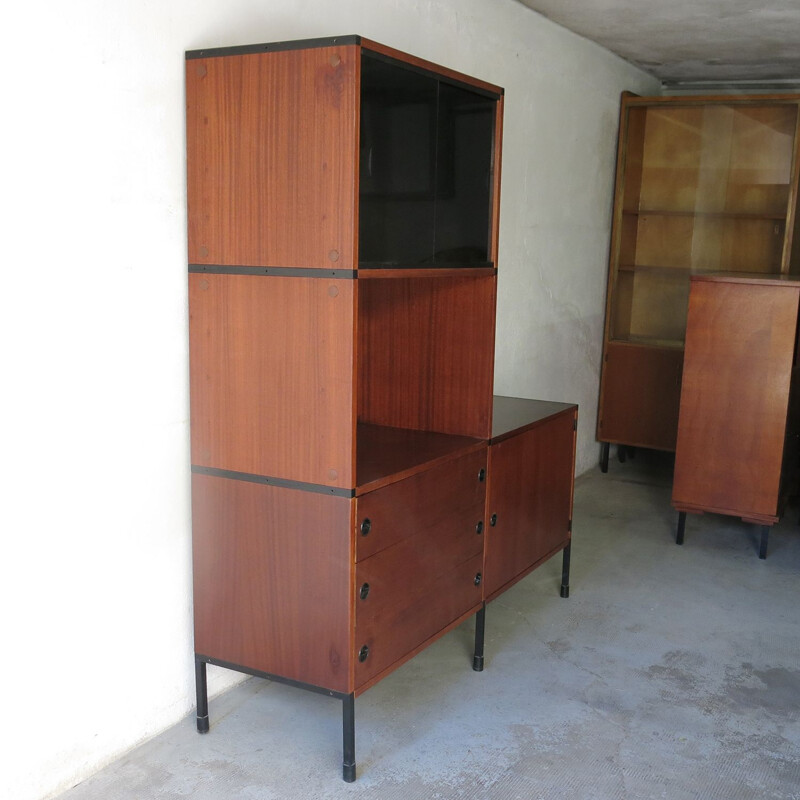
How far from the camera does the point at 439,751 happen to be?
102 inches

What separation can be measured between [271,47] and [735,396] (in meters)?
2.79

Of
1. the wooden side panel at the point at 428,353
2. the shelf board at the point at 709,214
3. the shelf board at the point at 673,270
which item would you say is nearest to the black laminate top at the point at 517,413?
the wooden side panel at the point at 428,353

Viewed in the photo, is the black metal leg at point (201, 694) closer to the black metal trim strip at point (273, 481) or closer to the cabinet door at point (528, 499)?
the black metal trim strip at point (273, 481)

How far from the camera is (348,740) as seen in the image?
2422 millimetres

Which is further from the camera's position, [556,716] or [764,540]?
[764,540]

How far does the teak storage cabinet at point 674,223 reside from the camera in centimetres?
540

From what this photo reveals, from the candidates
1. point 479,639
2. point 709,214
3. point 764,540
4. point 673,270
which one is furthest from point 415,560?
point 709,214

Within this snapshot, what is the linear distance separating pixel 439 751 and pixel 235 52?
76.1 inches

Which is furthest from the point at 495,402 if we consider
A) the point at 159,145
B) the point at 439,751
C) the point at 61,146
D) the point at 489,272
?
the point at 61,146

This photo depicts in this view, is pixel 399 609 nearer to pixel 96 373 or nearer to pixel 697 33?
pixel 96 373

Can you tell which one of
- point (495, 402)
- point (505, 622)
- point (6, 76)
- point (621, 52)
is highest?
point (621, 52)

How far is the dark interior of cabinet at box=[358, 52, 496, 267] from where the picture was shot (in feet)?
A: 7.45

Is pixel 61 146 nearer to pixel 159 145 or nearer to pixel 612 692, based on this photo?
pixel 159 145

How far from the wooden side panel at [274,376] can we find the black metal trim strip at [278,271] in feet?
0.04
